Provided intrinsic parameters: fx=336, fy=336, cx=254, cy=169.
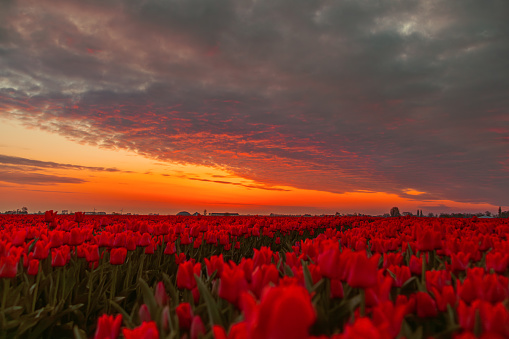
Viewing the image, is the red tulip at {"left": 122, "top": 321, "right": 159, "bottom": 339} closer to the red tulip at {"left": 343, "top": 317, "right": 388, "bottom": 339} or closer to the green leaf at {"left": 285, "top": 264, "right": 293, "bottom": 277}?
the red tulip at {"left": 343, "top": 317, "right": 388, "bottom": 339}

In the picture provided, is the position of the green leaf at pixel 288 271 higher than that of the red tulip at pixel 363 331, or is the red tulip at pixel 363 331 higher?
the red tulip at pixel 363 331

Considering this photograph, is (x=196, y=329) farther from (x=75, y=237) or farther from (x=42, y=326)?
(x=75, y=237)

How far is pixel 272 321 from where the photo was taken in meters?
1.15

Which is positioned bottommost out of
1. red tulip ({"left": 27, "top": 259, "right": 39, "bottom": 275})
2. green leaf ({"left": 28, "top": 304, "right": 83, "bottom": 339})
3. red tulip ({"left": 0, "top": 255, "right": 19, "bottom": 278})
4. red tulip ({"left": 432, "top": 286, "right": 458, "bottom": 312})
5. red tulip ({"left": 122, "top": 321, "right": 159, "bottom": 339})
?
green leaf ({"left": 28, "top": 304, "right": 83, "bottom": 339})

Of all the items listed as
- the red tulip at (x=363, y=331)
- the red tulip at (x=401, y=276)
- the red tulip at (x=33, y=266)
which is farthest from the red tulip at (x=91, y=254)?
the red tulip at (x=363, y=331)

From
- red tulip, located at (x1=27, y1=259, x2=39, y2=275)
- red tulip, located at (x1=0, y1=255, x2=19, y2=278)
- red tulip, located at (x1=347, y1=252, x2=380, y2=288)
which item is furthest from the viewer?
red tulip, located at (x1=27, y1=259, x2=39, y2=275)

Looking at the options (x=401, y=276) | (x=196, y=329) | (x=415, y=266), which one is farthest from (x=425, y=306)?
(x=196, y=329)

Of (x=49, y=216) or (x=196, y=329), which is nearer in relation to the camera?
(x=196, y=329)

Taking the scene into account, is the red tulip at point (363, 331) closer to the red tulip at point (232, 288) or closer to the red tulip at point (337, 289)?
the red tulip at point (232, 288)

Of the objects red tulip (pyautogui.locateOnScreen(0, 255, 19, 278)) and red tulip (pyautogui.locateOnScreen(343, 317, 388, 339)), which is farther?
red tulip (pyautogui.locateOnScreen(0, 255, 19, 278))

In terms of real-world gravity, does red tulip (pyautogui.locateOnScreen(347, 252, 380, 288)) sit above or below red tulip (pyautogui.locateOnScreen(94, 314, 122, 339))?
above

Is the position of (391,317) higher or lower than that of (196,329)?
higher

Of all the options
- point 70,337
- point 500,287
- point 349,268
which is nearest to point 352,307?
point 349,268

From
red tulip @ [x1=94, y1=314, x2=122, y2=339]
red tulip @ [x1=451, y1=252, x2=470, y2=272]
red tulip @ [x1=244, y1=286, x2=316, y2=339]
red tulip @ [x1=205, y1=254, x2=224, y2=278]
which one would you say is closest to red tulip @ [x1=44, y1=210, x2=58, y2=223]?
red tulip @ [x1=205, y1=254, x2=224, y2=278]
